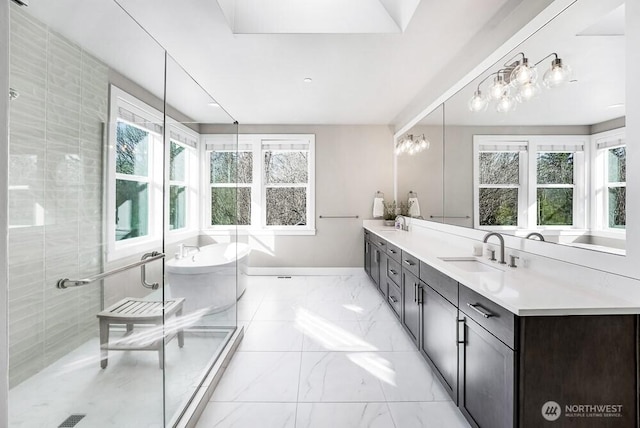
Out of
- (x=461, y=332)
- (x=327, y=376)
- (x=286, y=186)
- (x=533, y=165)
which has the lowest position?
(x=327, y=376)

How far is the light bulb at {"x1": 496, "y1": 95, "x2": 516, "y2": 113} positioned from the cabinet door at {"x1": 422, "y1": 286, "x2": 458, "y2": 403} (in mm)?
1338

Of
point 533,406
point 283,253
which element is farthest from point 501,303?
point 283,253

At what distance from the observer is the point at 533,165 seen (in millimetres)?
1997

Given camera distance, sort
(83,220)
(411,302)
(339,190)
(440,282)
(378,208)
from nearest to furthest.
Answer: (83,220) → (440,282) → (411,302) → (378,208) → (339,190)

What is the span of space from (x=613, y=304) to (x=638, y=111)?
805 millimetres

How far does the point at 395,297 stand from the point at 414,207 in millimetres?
1459

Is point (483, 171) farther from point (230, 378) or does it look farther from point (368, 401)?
point (230, 378)

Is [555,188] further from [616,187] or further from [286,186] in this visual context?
[286,186]

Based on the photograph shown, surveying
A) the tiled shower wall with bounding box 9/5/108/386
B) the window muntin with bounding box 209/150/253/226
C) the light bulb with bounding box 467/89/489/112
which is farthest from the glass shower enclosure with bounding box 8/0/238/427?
the light bulb with bounding box 467/89/489/112

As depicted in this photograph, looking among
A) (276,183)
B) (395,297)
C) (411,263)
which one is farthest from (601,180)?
(276,183)

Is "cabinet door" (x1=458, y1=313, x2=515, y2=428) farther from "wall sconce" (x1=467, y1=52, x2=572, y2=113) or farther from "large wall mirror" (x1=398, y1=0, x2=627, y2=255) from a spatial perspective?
"wall sconce" (x1=467, y1=52, x2=572, y2=113)

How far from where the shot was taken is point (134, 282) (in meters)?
1.42

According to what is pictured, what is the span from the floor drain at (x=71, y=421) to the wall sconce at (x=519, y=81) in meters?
2.62

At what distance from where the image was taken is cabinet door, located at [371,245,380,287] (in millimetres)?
4242
